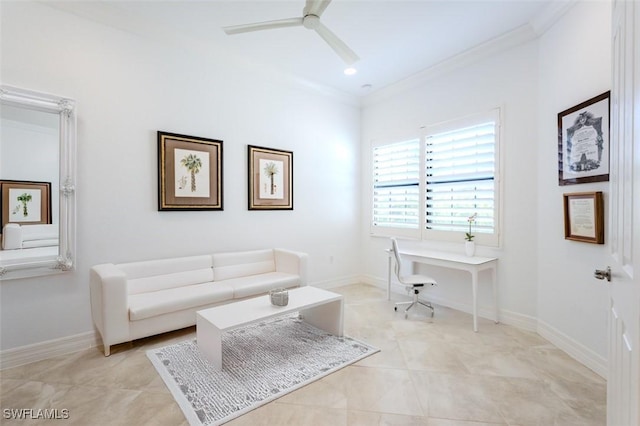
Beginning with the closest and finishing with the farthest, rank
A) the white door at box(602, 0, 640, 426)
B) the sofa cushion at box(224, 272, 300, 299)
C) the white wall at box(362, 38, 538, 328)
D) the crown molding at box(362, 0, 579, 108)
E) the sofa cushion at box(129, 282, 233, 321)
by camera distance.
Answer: the white door at box(602, 0, 640, 426), the sofa cushion at box(129, 282, 233, 321), the crown molding at box(362, 0, 579, 108), the white wall at box(362, 38, 538, 328), the sofa cushion at box(224, 272, 300, 299)

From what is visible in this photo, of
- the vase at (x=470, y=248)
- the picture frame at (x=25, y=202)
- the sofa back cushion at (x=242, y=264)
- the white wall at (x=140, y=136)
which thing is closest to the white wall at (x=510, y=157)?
the vase at (x=470, y=248)

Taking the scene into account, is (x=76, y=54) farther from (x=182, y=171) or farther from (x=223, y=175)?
(x=223, y=175)

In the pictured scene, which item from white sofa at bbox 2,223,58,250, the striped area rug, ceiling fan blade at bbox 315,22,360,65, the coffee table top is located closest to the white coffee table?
the coffee table top

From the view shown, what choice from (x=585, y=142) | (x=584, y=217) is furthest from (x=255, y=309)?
(x=585, y=142)

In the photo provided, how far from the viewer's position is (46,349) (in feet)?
8.50

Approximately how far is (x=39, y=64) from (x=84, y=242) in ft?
5.21

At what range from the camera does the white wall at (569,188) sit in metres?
2.38

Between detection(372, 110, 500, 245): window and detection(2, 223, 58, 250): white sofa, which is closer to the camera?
detection(2, 223, 58, 250): white sofa

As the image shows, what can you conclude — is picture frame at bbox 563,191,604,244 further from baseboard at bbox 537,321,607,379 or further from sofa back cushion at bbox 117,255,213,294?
sofa back cushion at bbox 117,255,213,294

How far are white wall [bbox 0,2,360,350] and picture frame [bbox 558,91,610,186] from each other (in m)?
2.98

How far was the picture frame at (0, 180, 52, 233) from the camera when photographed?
8.05ft

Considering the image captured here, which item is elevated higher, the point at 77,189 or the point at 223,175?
the point at 223,175

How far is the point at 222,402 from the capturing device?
196 cm

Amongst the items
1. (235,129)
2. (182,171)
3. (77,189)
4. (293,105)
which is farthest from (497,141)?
(77,189)
